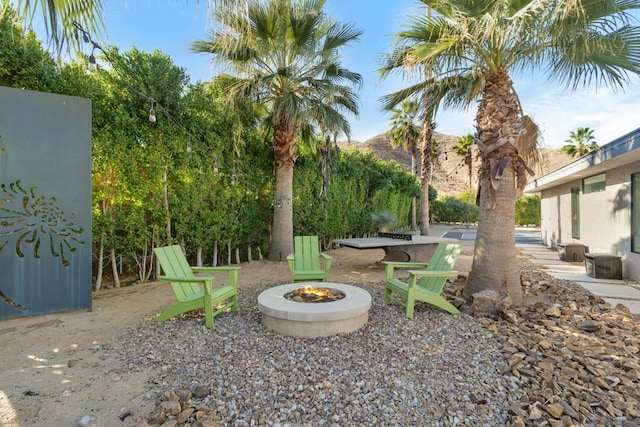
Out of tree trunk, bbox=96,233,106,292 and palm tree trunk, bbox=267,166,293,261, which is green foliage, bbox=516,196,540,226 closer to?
palm tree trunk, bbox=267,166,293,261

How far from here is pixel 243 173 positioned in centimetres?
767

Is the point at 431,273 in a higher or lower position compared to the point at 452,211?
lower

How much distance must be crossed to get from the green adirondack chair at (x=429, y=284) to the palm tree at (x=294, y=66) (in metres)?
3.84

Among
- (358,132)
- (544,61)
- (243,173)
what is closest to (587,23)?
(544,61)

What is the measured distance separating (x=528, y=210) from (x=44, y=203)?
29.3m

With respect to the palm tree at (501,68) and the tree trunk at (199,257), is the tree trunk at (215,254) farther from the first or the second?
the palm tree at (501,68)

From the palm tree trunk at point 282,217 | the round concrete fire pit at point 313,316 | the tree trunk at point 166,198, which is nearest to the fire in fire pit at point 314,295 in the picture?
the round concrete fire pit at point 313,316

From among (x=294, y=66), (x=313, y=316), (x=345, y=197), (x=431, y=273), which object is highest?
(x=294, y=66)

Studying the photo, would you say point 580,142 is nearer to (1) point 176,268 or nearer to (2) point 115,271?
(1) point 176,268

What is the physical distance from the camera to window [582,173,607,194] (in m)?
7.29

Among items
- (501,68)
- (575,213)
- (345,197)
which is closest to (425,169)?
(345,197)

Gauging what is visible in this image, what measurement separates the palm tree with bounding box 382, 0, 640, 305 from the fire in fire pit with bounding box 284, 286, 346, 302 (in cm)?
213

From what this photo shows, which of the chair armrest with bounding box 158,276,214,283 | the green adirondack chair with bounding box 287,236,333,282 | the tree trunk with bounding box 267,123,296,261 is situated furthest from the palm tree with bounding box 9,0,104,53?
the tree trunk with bounding box 267,123,296,261

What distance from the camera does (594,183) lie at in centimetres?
778
